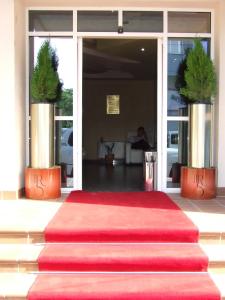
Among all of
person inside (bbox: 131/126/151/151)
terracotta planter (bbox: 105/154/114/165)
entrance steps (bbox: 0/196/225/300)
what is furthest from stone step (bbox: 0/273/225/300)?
terracotta planter (bbox: 105/154/114/165)

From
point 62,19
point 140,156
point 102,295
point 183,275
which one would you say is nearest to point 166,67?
point 62,19

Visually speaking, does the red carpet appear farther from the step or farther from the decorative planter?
the decorative planter

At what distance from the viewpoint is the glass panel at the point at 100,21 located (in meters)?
5.88

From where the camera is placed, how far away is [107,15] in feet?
19.3

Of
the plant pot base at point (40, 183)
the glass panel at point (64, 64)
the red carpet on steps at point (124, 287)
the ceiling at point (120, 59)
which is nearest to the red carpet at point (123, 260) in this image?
the red carpet on steps at point (124, 287)

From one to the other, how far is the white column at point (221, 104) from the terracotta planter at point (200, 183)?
11.8 inches

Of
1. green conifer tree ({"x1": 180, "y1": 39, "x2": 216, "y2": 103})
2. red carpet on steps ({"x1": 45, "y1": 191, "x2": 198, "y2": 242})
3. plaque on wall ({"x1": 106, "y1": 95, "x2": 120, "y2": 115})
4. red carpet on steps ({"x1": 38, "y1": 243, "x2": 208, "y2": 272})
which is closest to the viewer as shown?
red carpet on steps ({"x1": 38, "y1": 243, "x2": 208, "y2": 272})

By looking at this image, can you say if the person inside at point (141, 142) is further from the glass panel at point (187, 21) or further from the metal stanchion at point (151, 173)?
the glass panel at point (187, 21)

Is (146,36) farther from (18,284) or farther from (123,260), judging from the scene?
(18,284)

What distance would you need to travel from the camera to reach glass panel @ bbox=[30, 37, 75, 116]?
589cm

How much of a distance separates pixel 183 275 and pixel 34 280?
121 centimetres

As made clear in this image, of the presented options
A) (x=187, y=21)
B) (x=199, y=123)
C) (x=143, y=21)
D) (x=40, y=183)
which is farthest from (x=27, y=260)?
(x=187, y=21)

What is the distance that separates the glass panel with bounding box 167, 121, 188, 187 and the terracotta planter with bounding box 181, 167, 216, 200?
1.77 ft

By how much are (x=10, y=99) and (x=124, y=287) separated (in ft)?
10.1
